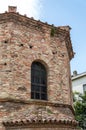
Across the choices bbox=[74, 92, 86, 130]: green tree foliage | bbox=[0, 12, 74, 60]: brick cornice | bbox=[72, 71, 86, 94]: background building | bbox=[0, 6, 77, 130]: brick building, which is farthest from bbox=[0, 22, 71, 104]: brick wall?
bbox=[72, 71, 86, 94]: background building

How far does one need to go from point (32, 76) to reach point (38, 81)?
0.43m

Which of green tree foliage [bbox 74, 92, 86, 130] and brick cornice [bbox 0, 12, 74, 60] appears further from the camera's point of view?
green tree foliage [bbox 74, 92, 86, 130]

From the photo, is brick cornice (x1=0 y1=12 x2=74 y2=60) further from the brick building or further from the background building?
the background building

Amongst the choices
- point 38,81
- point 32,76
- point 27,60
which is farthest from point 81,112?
point 27,60

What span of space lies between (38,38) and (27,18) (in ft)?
3.95

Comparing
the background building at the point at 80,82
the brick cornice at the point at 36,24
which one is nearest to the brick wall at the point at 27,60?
the brick cornice at the point at 36,24

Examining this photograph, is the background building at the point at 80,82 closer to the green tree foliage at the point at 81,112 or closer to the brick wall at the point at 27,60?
the green tree foliage at the point at 81,112

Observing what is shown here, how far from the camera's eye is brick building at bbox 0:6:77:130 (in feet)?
41.2

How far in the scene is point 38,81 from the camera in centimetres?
1422

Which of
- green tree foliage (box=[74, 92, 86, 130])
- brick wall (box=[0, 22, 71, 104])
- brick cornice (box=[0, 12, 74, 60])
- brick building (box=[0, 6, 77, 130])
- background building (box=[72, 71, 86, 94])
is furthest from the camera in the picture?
background building (box=[72, 71, 86, 94])

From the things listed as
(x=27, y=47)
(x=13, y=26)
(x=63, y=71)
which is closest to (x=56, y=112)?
(x=63, y=71)

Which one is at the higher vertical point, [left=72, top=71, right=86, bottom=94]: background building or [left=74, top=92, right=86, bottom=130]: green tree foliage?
[left=72, top=71, right=86, bottom=94]: background building

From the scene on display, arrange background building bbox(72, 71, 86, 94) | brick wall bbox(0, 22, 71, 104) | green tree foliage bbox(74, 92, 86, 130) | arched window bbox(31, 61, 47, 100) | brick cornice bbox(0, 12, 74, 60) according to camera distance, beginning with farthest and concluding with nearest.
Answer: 1. background building bbox(72, 71, 86, 94)
2. green tree foliage bbox(74, 92, 86, 130)
3. brick cornice bbox(0, 12, 74, 60)
4. arched window bbox(31, 61, 47, 100)
5. brick wall bbox(0, 22, 71, 104)

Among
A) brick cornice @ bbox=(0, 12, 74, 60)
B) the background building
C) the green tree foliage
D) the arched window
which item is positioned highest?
brick cornice @ bbox=(0, 12, 74, 60)
